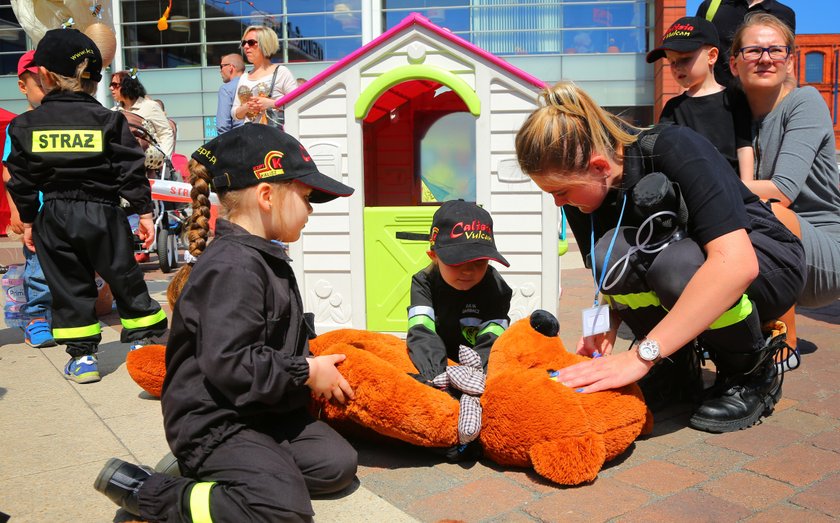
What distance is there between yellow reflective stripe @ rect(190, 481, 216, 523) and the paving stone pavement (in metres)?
0.30

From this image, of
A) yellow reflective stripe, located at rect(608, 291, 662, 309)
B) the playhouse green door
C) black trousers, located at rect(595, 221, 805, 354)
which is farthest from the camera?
the playhouse green door

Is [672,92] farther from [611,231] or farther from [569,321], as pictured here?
[611,231]

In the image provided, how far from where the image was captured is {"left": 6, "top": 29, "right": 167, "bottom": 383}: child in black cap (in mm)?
3434

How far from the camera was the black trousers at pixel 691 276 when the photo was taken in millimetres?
2322

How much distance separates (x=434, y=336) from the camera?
8.89 ft

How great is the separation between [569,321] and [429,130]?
1.74 meters

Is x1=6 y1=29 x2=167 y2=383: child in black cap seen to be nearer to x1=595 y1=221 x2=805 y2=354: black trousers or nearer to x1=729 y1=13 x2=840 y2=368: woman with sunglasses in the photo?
x1=595 y1=221 x2=805 y2=354: black trousers

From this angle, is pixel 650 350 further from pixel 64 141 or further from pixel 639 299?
pixel 64 141

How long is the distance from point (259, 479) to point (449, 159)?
344 centimetres

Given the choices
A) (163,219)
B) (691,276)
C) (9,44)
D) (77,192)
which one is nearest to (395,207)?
(77,192)

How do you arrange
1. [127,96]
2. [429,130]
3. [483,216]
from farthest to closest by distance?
[127,96] → [429,130] → [483,216]

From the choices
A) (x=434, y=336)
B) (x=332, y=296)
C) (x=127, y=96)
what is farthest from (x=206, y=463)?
(x=127, y=96)

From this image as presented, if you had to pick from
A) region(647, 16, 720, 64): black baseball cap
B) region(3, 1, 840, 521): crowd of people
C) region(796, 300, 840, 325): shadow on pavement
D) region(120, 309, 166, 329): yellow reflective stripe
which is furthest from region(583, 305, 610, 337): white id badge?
region(796, 300, 840, 325): shadow on pavement

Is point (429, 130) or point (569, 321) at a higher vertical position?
point (429, 130)
